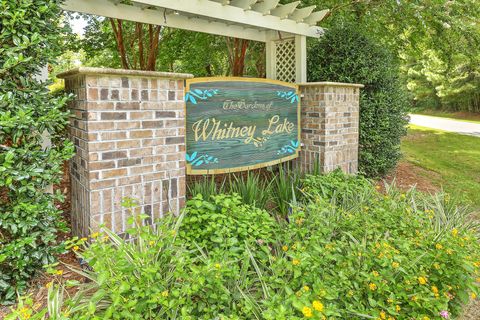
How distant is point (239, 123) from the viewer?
3.61 m

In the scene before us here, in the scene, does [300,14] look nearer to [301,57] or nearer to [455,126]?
[301,57]

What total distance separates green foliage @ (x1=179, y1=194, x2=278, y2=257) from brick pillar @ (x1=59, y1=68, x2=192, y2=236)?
351 mm

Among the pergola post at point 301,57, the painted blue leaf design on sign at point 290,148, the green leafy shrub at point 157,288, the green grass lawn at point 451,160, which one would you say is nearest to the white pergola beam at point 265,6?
the pergola post at point 301,57

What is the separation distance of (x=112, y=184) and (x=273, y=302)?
4.84 ft

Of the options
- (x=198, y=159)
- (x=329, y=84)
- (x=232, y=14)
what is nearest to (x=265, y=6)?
(x=232, y=14)

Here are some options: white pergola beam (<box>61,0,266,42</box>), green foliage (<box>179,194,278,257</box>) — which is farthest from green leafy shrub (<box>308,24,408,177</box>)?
green foliage (<box>179,194,278,257</box>)

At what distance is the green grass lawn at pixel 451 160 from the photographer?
5.59 m

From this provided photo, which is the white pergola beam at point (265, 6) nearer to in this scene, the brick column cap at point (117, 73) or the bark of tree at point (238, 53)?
the brick column cap at point (117, 73)

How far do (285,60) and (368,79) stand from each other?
1160 mm

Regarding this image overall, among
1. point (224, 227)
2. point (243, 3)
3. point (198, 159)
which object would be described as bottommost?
point (224, 227)

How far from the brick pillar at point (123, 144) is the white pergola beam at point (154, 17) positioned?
1.05 meters

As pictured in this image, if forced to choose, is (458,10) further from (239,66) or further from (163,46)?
(163,46)

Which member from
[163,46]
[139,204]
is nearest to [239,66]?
[163,46]

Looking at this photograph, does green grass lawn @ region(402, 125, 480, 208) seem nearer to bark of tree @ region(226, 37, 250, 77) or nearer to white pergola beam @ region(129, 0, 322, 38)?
white pergola beam @ region(129, 0, 322, 38)
